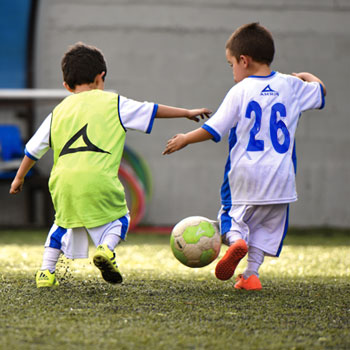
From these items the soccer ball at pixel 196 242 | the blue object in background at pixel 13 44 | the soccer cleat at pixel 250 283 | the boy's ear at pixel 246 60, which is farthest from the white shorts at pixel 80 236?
the blue object in background at pixel 13 44

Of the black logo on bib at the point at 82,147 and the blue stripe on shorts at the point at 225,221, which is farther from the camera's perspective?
the blue stripe on shorts at the point at 225,221

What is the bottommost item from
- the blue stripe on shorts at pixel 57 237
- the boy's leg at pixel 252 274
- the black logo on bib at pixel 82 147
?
the boy's leg at pixel 252 274

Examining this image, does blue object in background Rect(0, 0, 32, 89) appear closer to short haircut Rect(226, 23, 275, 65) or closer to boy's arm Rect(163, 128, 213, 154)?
short haircut Rect(226, 23, 275, 65)

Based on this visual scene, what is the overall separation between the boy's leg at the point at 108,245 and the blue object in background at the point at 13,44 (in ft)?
15.4

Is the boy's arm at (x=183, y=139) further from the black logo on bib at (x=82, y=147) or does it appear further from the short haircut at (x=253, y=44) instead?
the short haircut at (x=253, y=44)

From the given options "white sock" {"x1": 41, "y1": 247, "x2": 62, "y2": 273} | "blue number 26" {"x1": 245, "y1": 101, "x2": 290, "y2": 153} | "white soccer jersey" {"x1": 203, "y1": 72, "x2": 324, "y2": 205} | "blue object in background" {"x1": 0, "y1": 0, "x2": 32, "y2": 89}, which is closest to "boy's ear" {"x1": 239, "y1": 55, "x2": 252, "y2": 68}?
"white soccer jersey" {"x1": 203, "y1": 72, "x2": 324, "y2": 205}

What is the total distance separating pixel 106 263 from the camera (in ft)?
10.5

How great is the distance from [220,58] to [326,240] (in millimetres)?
2549

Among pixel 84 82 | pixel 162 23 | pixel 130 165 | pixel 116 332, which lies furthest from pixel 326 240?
pixel 116 332

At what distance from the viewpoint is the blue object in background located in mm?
7691

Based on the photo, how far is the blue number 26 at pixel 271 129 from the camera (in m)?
3.54

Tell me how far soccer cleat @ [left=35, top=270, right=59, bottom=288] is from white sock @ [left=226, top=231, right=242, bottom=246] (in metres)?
0.90

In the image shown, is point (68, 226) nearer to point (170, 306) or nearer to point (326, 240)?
point (170, 306)

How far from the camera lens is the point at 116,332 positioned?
2463 mm
